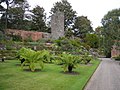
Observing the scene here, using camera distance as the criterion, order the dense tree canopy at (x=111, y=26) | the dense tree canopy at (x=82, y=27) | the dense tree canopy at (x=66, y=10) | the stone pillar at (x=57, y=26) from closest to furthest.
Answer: the dense tree canopy at (x=111, y=26), the stone pillar at (x=57, y=26), the dense tree canopy at (x=82, y=27), the dense tree canopy at (x=66, y=10)

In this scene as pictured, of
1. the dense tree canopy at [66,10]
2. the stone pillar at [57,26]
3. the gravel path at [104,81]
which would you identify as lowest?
the gravel path at [104,81]

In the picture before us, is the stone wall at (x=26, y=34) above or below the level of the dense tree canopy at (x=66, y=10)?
below

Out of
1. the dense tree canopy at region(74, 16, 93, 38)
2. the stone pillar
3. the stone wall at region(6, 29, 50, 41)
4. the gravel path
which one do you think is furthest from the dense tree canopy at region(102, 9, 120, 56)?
the gravel path

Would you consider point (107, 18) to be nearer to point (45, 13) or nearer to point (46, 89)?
point (45, 13)

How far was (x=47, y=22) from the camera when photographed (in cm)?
7012

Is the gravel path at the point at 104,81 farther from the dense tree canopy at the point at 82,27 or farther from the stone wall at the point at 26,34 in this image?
the dense tree canopy at the point at 82,27

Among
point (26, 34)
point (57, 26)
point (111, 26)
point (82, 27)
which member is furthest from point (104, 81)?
point (82, 27)

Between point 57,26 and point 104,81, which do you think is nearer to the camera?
point 104,81

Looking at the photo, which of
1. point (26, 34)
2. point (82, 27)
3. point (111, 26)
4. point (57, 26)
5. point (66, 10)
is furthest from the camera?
point (66, 10)

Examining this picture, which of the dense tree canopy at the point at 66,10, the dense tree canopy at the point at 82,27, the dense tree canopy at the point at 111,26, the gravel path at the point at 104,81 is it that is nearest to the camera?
the gravel path at the point at 104,81

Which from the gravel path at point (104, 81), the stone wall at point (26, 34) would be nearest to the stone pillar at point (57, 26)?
the stone wall at point (26, 34)

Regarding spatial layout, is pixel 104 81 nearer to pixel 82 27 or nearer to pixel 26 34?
pixel 26 34

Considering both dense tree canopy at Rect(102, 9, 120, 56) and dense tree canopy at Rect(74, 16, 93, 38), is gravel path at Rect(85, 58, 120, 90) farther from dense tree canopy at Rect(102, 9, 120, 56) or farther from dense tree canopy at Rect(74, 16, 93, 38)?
dense tree canopy at Rect(74, 16, 93, 38)

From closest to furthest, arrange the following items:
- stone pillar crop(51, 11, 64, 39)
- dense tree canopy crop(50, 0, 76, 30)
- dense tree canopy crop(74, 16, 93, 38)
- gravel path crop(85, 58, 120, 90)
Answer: gravel path crop(85, 58, 120, 90) → stone pillar crop(51, 11, 64, 39) → dense tree canopy crop(74, 16, 93, 38) → dense tree canopy crop(50, 0, 76, 30)
